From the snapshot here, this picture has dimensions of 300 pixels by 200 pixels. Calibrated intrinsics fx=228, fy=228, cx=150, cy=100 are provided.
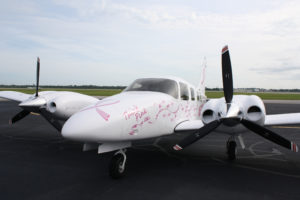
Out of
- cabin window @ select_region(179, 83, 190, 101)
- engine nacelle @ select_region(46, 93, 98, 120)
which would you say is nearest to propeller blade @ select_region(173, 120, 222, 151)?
cabin window @ select_region(179, 83, 190, 101)

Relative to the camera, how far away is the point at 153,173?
5922mm

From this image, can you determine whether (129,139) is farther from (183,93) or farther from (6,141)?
(6,141)

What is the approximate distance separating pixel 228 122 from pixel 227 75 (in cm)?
132

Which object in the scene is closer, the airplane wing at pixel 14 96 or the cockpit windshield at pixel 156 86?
the cockpit windshield at pixel 156 86

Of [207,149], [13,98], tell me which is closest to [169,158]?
[207,149]

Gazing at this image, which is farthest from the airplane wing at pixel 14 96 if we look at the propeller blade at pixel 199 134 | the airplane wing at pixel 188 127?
the propeller blade at pixel 199 134

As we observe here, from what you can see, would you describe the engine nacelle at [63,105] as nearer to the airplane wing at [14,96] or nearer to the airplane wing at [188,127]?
the airplane wing at [14,96]

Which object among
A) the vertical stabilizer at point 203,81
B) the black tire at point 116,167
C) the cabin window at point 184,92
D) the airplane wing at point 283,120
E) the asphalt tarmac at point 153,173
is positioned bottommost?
the asphalt tarmac at point 153,173

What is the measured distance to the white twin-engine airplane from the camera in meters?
4.88

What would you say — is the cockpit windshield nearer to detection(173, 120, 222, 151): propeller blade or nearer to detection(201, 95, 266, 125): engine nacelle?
detection(201, 95, 266, 125): engine nacelle

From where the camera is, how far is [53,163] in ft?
22.0

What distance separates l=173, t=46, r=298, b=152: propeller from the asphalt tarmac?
2.96 feet

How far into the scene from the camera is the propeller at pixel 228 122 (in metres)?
5.41

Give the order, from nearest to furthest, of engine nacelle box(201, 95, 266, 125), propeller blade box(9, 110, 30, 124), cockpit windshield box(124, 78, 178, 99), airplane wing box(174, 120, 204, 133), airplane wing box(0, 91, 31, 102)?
engine nacelle box(201, 95, 266, 125) < airplane wing box(174, 120, 204, 133) < cockpit windshield box(124, 78, 178, 99) < propeller blade box(9, 110, 30, 124) < airplane wing box(0, 91, 31, 102)
